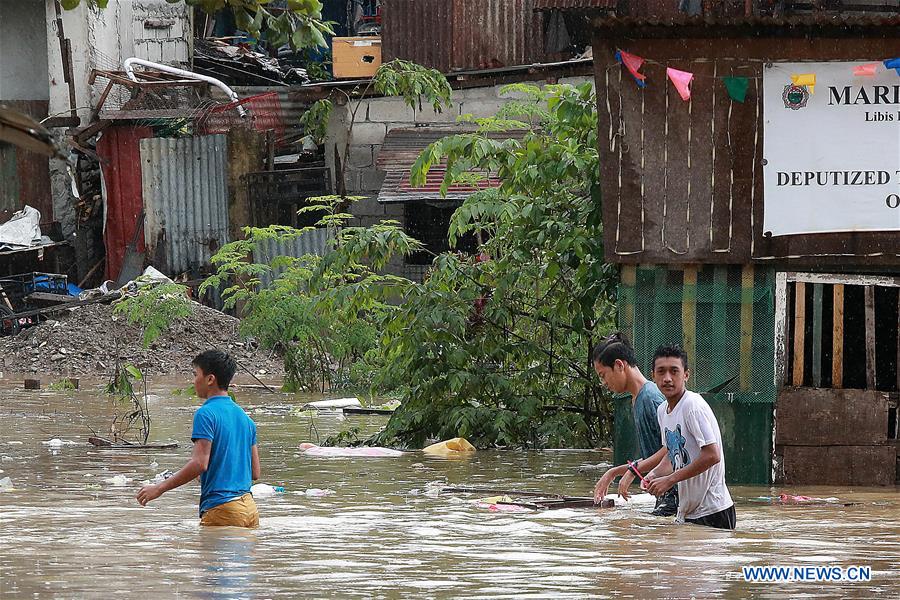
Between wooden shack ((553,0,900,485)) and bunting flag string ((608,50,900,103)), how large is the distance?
0.06 feet

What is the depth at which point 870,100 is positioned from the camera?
11.1 metres

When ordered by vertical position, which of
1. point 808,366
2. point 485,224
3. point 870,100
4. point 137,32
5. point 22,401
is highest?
point 137,32

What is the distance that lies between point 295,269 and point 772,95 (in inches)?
415

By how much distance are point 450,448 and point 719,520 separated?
5684 millimetres

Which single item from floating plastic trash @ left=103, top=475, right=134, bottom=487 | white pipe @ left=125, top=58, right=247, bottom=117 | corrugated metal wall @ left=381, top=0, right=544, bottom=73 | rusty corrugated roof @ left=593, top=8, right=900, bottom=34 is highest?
corrugated metal wall @ left=381, top=0, right=544, bottom=73

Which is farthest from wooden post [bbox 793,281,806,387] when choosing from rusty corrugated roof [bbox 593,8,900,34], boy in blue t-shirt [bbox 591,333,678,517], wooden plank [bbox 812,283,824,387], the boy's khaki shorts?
the boy's khaki shorts

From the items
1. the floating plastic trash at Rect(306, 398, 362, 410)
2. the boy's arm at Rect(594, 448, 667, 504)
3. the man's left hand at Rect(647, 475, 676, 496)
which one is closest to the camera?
the man's left hand at Rect(647, 475, 676, 496)

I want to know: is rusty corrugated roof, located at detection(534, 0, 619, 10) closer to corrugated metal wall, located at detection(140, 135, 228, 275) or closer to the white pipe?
the white pipe

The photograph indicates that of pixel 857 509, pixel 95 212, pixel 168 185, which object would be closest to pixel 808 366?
pixel 857 509

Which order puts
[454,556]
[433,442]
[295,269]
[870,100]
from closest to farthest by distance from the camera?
[454,556]
[870,100]
[433,442]
[295,269]

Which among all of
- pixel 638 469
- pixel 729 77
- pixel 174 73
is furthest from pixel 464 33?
pixel 638 469

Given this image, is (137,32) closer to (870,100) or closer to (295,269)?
(295,269)

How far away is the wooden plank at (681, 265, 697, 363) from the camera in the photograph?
11.4 metres

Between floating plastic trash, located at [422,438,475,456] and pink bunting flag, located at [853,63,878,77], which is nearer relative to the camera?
pink bunting flag, located at [853,63,878,77]
